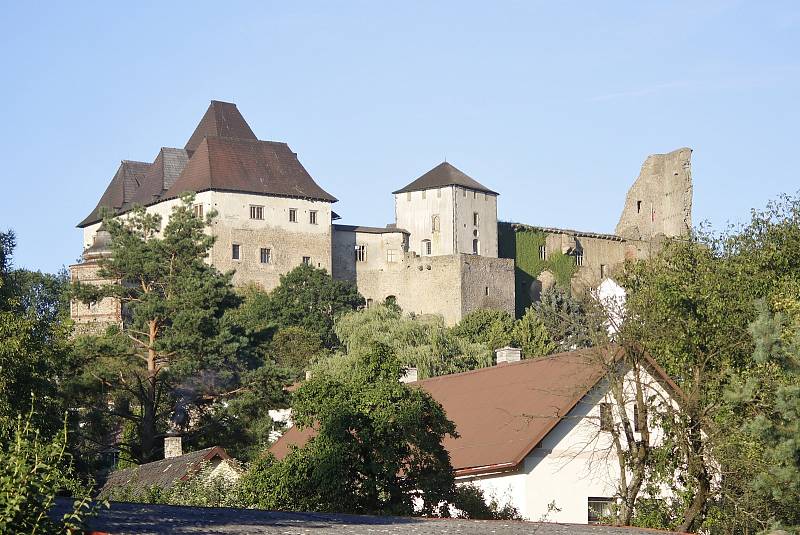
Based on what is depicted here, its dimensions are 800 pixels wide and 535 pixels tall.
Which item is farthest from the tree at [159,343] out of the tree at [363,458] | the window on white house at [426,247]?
the window on white house at [426,247]

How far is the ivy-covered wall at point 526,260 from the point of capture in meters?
82.8

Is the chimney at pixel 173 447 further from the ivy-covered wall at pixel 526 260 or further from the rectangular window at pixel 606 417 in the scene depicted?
the ivy-covered wall at pixel 526 260

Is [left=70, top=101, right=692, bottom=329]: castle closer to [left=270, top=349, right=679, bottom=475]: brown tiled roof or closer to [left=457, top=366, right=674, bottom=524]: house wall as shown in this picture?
[left=270, top=349, right=679, bottom=475]: brown tiled roof

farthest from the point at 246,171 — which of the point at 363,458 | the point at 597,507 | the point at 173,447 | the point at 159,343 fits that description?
the point at 363,458

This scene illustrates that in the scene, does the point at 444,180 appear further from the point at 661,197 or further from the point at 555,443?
the point at 555,443

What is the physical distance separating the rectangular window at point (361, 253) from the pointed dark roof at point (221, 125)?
8849 mm

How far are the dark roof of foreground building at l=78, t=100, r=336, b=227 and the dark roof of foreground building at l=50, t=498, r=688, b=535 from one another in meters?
63.9

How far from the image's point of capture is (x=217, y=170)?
78500mm

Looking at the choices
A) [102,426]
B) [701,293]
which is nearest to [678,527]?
[701,293]

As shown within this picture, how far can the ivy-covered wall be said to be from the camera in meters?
82.8

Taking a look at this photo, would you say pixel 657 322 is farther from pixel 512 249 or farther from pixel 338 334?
pixel 512 249

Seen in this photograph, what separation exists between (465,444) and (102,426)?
66.0 ft

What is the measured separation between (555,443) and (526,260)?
204ft

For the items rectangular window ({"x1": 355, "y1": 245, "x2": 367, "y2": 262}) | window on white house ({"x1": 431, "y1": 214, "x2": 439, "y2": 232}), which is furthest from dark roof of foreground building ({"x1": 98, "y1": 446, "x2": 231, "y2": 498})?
window on white house ({"x1": 431, "y1": 214, "x2": 439, "y2": 232})
